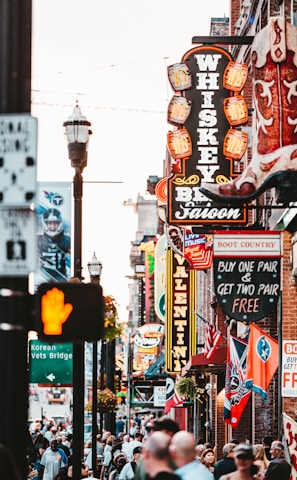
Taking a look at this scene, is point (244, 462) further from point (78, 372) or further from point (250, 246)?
point (250, 246)

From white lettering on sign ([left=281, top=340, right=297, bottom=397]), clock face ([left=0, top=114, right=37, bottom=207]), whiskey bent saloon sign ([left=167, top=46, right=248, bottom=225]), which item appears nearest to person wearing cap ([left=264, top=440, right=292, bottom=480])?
white lettering on sign ([left=281, top=340, right=297, bottom=397])

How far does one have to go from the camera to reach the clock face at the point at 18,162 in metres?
8.86

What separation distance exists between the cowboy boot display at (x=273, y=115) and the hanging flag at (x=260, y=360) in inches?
173

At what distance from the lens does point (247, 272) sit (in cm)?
2264

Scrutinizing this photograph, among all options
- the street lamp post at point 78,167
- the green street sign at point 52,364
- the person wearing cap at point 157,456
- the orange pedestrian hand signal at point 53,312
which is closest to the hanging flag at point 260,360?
the green street sign at point 52,364

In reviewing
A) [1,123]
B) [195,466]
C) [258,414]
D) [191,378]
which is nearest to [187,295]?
[191,378]

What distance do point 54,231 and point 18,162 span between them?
9207 millimetres

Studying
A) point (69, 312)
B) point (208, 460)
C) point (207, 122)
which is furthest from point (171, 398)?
point (69, 312)

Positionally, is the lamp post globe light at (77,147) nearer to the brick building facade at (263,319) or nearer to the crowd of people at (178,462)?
the brick building facade at (263,319)

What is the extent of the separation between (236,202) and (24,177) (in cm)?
921

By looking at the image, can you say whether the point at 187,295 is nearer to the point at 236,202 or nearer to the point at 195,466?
the point at 236,202

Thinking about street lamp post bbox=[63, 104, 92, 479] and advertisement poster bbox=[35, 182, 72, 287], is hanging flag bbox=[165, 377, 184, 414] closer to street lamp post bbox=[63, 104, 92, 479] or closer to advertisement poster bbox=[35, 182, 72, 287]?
street lamp post bbox=[63, 104, 92, 479]

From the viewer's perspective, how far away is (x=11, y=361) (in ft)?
28.6

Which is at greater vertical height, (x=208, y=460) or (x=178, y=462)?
(x=178, y=462)
